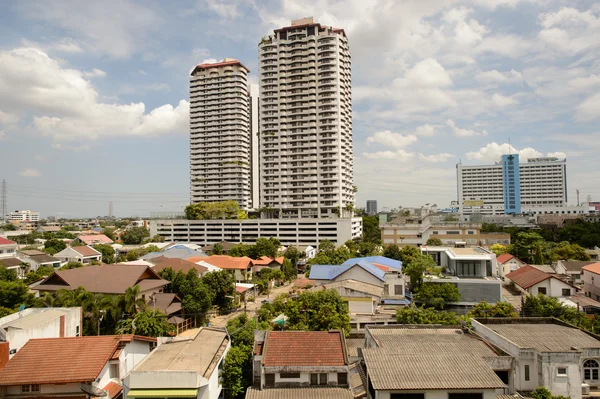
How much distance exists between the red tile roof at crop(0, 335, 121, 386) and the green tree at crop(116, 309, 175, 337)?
4982mm

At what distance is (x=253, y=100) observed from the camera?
112812 mm

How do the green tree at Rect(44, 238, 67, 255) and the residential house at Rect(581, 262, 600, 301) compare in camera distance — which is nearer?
the residential house at Rect(581, 262, 600, 301)

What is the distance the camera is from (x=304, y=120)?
299 feet

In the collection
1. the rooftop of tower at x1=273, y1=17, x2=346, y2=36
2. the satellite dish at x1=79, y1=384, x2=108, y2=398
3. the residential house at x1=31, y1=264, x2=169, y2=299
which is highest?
the rooftop of tower at x1=273, y1=17, x2=346, y2=36

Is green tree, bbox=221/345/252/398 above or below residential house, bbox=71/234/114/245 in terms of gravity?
below

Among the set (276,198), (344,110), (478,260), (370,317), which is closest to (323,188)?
(276,198)

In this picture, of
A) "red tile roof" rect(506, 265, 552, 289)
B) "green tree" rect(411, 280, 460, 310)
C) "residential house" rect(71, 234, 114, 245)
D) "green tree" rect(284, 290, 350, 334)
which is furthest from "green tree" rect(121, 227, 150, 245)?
"red tile roof" rect(506, 265, 552, 289)

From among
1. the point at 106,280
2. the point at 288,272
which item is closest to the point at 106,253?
the point at 288,272

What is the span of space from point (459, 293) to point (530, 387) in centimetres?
1477

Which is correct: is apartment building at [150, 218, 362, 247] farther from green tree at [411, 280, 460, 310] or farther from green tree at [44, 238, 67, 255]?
green tree at [411, 280, 460, 310]

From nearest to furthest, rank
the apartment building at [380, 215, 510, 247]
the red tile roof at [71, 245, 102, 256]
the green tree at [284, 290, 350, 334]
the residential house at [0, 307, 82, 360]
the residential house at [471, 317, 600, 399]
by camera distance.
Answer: the residential house at [471, 317, 600, 399] → the residential house at [0, 307, 82, 360] → the green tree at [284, 290, 350, 334] → the red tile roof at [71, 245, 102, 256] → the apartment building at [380, 215, 510, 247]

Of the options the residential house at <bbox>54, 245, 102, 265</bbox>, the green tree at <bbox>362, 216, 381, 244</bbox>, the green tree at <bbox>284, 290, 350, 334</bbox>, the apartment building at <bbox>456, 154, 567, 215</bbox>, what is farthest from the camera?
the apartment building at <bbox>456, 154, 567, 215</bbox>

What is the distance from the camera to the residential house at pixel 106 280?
96.8ft

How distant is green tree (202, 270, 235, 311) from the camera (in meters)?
33.0
